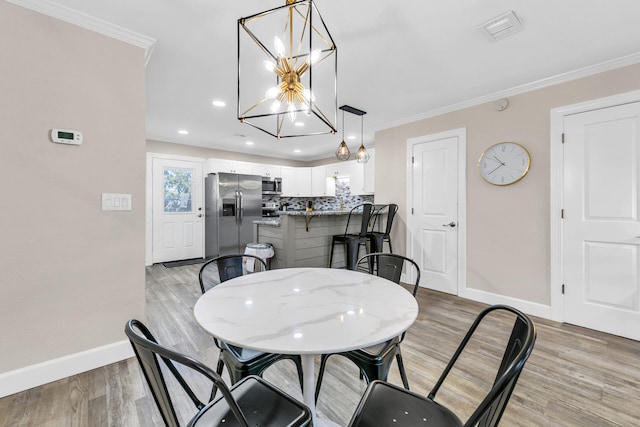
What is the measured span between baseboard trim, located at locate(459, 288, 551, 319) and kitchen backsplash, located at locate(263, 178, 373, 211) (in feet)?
9.33

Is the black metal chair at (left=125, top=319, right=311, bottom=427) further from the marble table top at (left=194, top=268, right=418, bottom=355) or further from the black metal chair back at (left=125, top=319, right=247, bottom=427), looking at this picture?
the marble table top at (left=194, top=268, right=418, bottom=355)

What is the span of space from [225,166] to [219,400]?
520 centimetres

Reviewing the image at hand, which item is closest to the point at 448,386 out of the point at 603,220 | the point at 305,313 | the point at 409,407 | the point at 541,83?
the point at 409,407

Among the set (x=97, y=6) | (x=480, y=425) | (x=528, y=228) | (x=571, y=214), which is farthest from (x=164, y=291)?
(x=571, y=214)

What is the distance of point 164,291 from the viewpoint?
3627 millimetres

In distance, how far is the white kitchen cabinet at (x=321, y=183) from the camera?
6430mm

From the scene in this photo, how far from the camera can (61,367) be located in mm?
1828

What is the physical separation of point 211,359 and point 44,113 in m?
1.98

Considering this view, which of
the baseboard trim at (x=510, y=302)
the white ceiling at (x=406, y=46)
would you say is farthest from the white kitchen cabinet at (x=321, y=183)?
the baseboard trim at (x=510, y=302)

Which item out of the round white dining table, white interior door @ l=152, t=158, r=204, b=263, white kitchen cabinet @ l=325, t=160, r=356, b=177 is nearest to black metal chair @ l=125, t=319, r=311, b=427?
the round white dining table

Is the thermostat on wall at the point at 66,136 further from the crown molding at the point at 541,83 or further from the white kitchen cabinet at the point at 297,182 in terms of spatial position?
the white kitchen cabinet at the point at 297,182

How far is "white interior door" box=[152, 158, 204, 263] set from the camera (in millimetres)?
5250

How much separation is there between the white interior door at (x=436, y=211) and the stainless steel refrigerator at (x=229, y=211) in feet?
10.9

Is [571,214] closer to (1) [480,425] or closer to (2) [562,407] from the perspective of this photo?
(2) [562,407]
